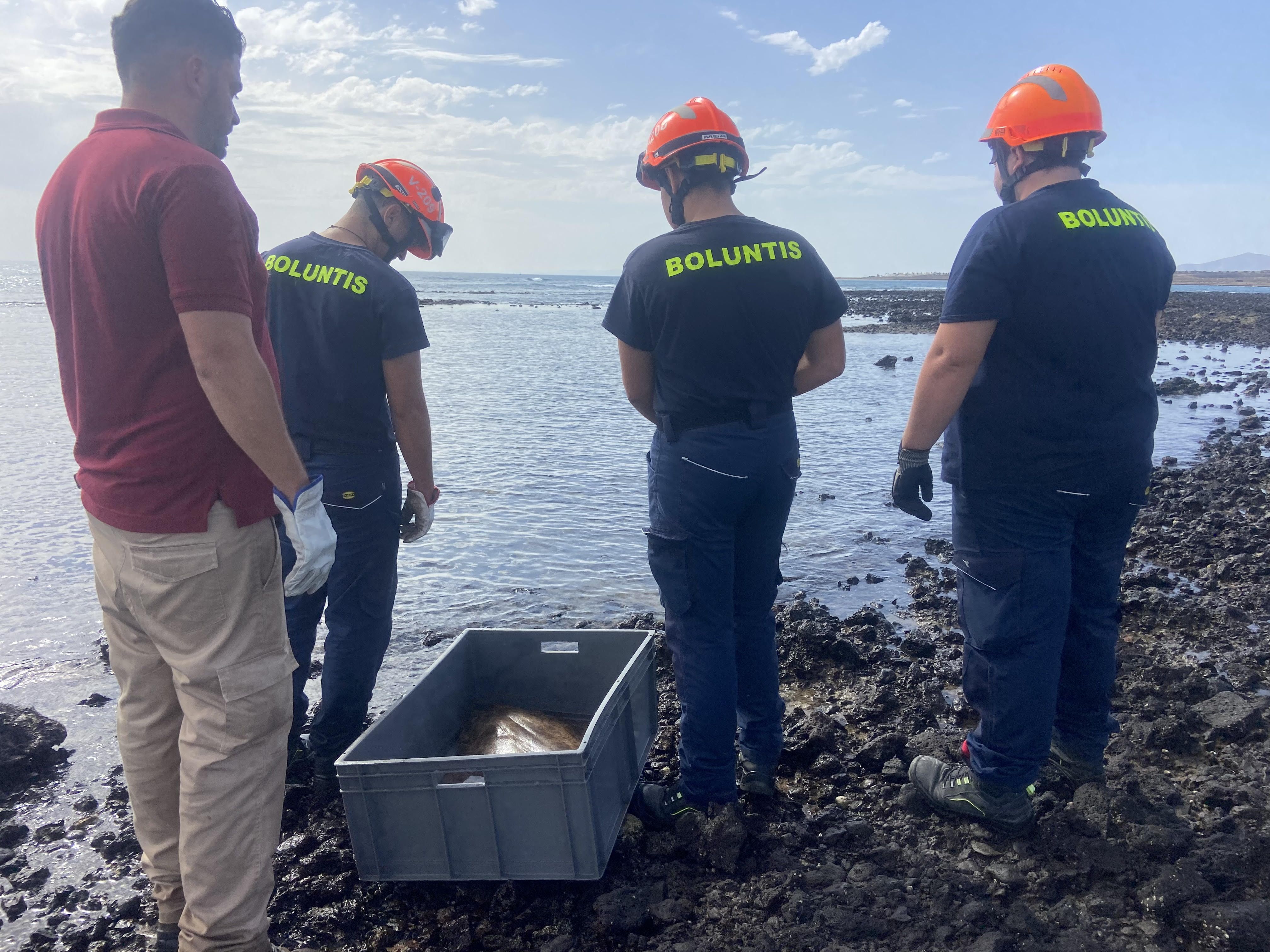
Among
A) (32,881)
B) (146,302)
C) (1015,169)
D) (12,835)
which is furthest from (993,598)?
(12,835)

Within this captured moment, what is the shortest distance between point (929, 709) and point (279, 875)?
292 cm

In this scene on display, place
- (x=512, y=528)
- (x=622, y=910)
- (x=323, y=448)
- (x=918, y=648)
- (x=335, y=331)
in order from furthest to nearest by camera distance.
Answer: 1. (x=512, y=528)
2. (x=918, y=648)
3. (x=323, y=448)
4. (x=335, y=331)
5. (x=622, y=910)

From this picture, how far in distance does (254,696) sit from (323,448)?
1398mm


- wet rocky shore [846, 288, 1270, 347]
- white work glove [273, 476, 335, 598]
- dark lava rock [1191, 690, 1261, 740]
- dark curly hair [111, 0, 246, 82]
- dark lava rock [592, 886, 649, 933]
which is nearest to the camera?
dark curly hair [111, 0, 246, 82]

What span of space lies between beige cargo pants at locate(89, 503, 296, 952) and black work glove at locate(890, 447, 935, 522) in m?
2.15

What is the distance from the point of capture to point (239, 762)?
7.92 ft

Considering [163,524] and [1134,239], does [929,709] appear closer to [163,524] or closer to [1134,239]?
[1134,239]

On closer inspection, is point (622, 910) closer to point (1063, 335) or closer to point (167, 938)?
point (167, 938)

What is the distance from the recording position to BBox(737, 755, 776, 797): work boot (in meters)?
3.50

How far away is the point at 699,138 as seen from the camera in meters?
3.00

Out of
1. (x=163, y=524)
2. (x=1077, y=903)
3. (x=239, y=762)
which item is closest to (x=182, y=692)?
(x=239, y=762)

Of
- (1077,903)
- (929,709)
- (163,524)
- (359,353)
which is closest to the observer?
(163,524)

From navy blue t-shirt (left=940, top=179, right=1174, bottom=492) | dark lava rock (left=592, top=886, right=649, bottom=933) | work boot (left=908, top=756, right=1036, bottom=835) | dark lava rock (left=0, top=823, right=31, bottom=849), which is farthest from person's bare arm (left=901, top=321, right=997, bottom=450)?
dark lava rock (left=0, top=823, right=31, bottom=849)

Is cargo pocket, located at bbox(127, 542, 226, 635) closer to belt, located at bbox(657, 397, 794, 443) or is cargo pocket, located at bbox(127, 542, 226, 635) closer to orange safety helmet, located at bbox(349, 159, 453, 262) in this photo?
belt, located at bbox(657, 397, 794, 443)
